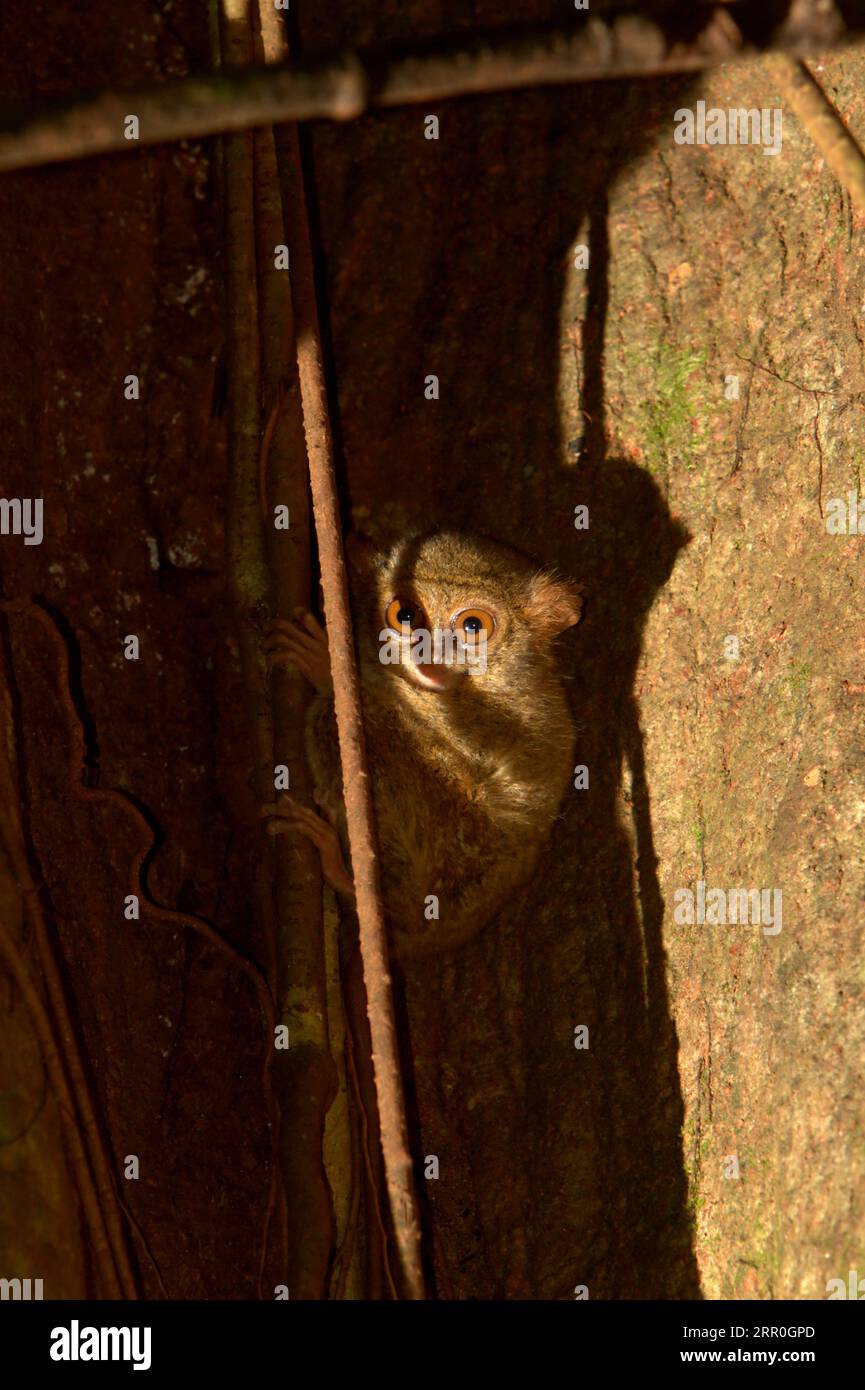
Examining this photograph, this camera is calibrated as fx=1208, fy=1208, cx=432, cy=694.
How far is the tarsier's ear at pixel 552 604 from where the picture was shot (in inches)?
145

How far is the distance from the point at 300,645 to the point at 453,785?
0.63m

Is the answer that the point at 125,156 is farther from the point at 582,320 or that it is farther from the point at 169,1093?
the point at 169,1093

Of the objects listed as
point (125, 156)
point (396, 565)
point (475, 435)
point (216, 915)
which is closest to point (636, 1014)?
point (216, 915)

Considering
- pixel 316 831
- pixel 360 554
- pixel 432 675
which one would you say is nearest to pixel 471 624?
pixel 432 675

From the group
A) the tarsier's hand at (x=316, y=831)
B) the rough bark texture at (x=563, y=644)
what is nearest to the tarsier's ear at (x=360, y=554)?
the rough bark texture at (x=563, y=644)

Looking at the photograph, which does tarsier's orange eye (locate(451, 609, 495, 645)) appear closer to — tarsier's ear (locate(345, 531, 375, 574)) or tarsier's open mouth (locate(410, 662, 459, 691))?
tarsier's open mouth (locate(410, 662, 459, 691))

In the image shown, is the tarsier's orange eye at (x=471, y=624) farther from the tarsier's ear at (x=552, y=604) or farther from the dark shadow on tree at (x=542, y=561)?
the dark shadow on tree at (x=542, y=561)

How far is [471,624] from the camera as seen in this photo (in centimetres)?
369

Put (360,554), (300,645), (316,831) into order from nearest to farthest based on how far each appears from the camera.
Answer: (316,831) < (300,645) < (360,554)

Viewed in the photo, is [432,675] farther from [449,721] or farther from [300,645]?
[300,645]

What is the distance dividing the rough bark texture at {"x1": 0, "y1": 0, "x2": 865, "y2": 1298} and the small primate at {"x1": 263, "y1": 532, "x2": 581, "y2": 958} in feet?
0.74

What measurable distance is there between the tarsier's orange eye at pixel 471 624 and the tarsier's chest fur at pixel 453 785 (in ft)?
0.21
